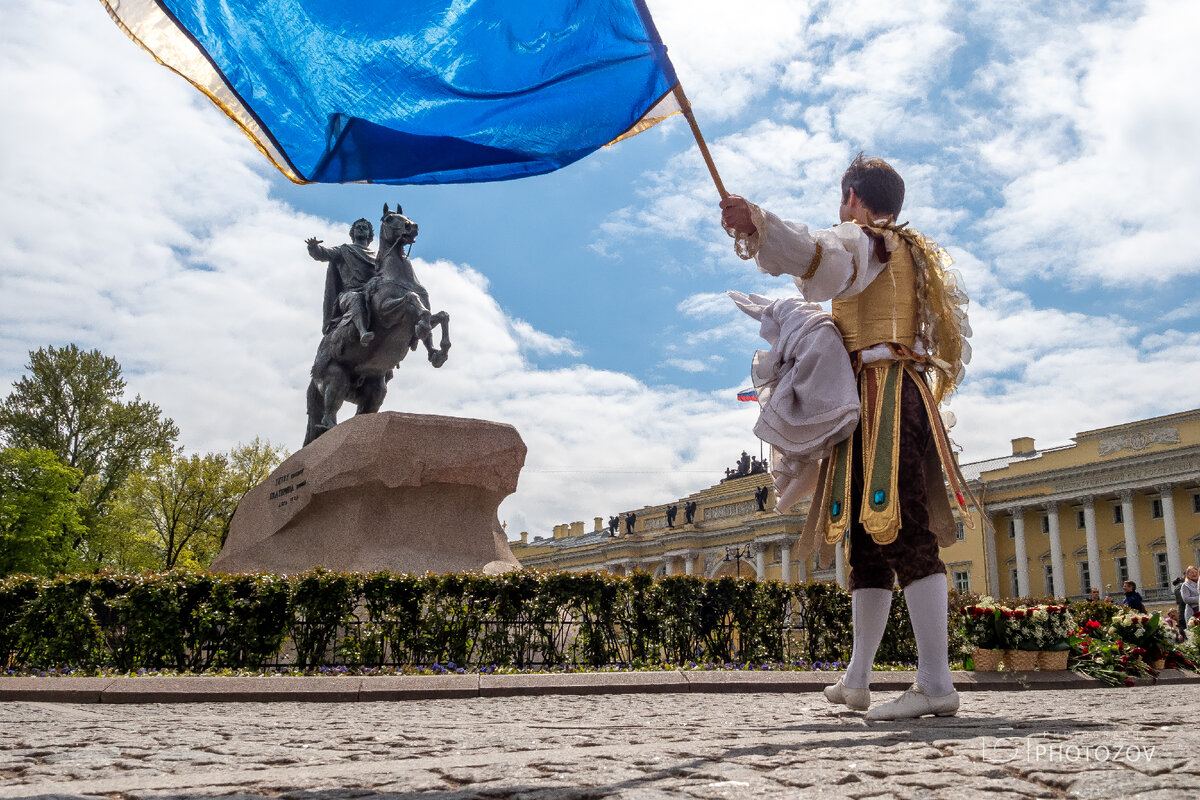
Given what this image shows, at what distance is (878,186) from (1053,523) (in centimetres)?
5330

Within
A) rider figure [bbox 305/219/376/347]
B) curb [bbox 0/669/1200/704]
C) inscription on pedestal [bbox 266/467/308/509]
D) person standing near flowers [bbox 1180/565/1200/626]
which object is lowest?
curb [bbox 0/669/1200/704]

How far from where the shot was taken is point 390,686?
604cm

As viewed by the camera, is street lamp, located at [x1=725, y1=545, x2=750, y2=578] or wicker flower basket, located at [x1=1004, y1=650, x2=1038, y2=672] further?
street lamp, located at [x1=725, y1=545, x2=750, y2=578]

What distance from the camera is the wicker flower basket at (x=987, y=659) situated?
25.3ft

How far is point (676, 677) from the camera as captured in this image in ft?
21.7

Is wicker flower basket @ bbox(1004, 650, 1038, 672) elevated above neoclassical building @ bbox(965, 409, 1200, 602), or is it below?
below

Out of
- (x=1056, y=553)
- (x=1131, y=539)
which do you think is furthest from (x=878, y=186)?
(x=1056, y=553)

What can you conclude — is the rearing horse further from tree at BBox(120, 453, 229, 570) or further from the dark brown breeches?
Result: tree at BBox(120, 453, 229, 570)

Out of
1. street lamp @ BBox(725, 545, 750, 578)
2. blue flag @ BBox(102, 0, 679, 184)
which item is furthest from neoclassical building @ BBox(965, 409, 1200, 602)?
blue flag @ BBox(102, 0, 679, 184)

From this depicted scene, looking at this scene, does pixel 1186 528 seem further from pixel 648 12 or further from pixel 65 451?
pixel 648 12

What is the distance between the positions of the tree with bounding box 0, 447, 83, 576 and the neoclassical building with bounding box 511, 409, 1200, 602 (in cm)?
2547

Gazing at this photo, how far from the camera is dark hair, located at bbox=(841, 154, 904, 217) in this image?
4586 millimetres

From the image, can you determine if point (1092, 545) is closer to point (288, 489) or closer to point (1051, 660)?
point (1051, 660)

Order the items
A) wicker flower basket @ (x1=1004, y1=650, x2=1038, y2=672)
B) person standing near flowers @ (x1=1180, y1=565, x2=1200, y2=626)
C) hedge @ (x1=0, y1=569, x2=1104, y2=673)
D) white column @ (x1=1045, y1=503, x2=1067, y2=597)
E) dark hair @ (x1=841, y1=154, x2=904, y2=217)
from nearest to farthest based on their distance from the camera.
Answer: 1. dark hair @ (x1=841, y1=154, x2=904, y2=217)
2. hedge @ (x1=0, y1=569, x2=1104, y2=673)
3. wicker flower basket @ (x1=1004, y1=650, x2=1038, y2=672)
4. person standing near flowers @ (x1=1180, y1=565, x2=1200, y2=626)
5. white column @ (x1=1045, y1=503, x2=1067, y2=597)
